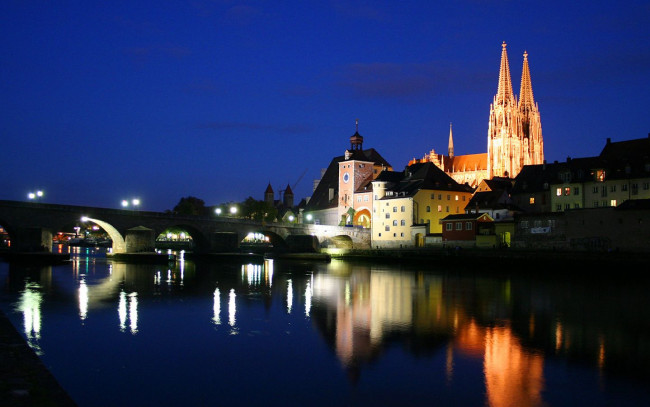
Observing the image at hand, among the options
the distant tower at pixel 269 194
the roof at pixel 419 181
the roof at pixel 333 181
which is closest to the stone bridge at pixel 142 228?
the roof at pixel 419 181

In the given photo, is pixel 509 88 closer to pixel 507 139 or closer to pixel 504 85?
pixel 504 85

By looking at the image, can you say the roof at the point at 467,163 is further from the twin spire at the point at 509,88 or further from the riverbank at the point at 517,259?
the riverbank at the point at 517,259

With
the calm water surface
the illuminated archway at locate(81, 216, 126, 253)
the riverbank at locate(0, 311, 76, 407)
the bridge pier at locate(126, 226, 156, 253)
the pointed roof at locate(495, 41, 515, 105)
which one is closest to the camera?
the riverbank at locate(0, 311, 76, 407)

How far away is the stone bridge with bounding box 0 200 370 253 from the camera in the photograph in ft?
204

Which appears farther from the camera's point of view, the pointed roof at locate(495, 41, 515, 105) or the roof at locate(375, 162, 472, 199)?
the pointed roof at locate(495, 41, 515, 105)

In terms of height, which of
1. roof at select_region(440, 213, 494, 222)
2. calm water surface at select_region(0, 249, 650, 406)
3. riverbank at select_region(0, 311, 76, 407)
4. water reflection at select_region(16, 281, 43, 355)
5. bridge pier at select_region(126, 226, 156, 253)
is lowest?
calm water surface at select_region(0, 249, 650, 406)

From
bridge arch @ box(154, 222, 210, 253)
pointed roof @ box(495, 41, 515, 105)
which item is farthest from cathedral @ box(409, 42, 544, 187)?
bridge arch @ box(154, 222, 210, 253)

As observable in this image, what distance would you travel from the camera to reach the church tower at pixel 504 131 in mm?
138625

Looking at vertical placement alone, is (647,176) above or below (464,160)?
below

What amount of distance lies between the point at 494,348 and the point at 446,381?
509 centimetres

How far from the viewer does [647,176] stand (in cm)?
6575

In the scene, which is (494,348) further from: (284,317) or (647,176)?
(647,176)

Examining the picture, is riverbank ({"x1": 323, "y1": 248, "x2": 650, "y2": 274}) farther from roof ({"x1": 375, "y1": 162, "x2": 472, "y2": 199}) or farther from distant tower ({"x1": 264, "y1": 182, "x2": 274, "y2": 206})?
distant tower ({"x1": 264, "y1": 182, "x2": 274, "y2": 206})

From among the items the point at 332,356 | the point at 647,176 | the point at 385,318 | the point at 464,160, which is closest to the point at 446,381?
the point at 332,356
